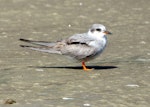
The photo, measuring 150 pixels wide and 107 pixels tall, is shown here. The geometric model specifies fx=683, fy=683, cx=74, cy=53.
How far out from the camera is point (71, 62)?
9914mm

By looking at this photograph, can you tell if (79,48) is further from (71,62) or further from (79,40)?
(71,62)

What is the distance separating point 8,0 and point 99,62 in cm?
545

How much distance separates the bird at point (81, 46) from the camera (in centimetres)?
923

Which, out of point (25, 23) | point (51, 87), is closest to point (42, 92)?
point (51, 87)

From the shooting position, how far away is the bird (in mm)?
9234

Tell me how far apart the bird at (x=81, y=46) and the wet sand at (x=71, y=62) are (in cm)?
22

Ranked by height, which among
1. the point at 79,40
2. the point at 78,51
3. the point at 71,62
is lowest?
the point at 71,62

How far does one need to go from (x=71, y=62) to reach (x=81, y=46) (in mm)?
679

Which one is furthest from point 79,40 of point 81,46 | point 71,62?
point 71,62

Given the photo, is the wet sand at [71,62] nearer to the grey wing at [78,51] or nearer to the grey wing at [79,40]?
the grey wing at [78,51]

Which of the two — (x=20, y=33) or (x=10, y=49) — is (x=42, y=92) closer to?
(x=10, y=49)

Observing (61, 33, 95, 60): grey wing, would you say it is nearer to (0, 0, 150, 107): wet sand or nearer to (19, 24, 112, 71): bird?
(19, 24, 112, 71): bird

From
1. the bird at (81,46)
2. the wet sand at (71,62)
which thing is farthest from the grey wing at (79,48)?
the wet sand at (71,62)

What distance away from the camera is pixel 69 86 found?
8219 millimetres
